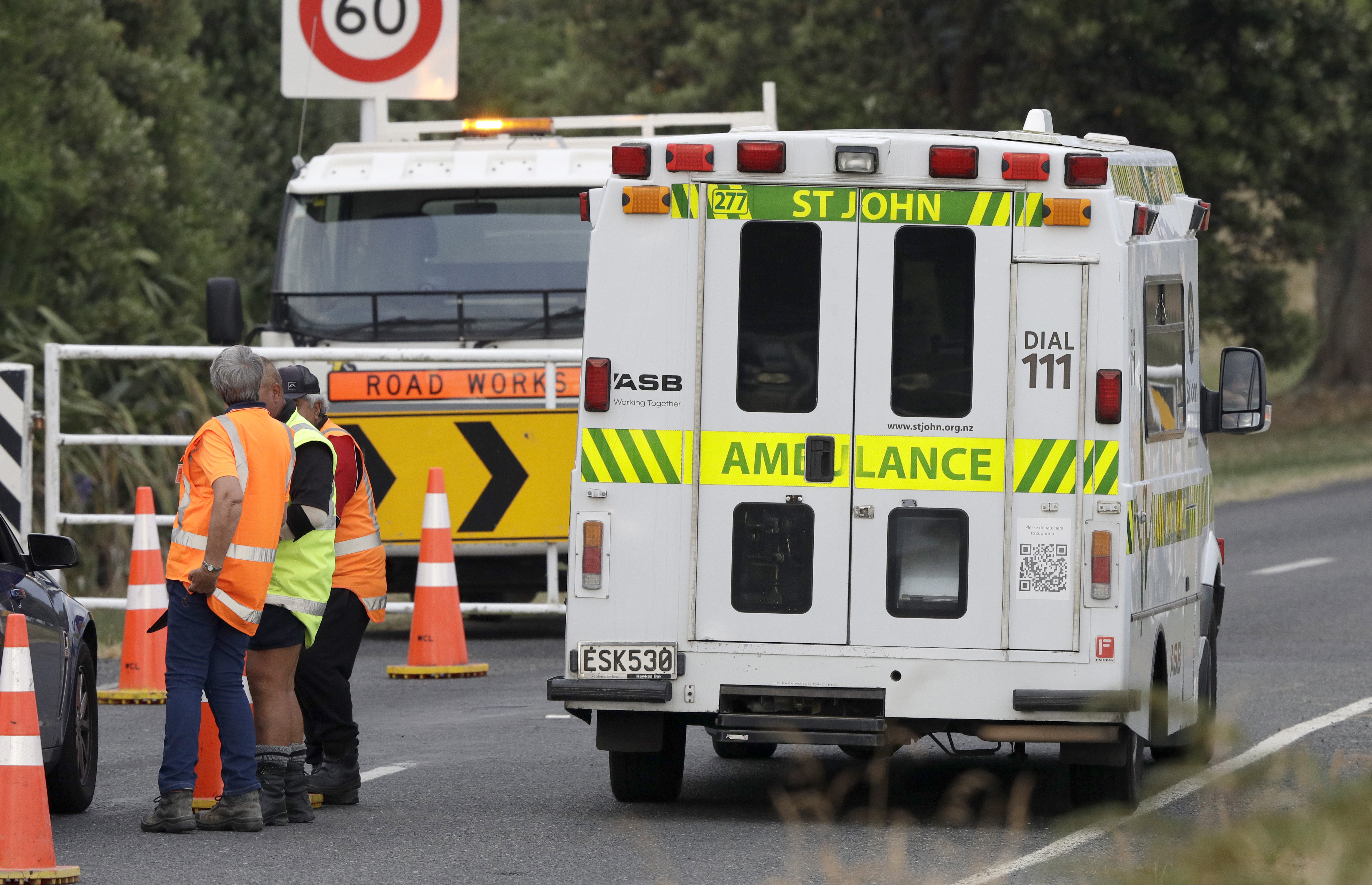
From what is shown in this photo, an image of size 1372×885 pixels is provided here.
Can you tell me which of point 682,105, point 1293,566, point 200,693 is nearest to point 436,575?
point 200,693

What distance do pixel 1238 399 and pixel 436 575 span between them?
4689 mm

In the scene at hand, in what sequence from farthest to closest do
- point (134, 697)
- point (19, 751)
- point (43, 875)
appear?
point (134, 697) < point (19, 751) < point (43, 875)

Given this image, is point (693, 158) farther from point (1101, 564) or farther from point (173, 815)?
point (173, 815)

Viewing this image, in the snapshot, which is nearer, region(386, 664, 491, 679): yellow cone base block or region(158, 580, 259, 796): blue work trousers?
region(158, 580, 259, 796): blue work trousers

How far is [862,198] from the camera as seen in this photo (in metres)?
8.16

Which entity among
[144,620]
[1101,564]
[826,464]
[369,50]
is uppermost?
[369,50]

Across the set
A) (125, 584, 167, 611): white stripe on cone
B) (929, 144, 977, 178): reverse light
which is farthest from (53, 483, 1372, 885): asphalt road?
(929, 144, 977, 178): reverse light

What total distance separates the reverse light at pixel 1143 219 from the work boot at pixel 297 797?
139 inches

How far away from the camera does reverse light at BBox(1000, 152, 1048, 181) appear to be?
798 centimetres

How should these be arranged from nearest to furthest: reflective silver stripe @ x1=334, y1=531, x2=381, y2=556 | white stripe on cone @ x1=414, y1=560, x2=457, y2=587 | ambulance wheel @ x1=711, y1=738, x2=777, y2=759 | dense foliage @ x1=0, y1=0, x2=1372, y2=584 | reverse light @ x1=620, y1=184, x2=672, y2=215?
reverse light @ x1=620, y1=184, x2=672, y2=215
reflective silver stripe @ x1=334, y1=531, x2=381, y2=556
ambulance wheel @ x1=711, y1=738, x2=777, y2=759
white stripe on cone @ x1=414, y1=560, x2=457, y2=587
dense foliage @ x1=0, y1=0, x2=1372, y2=584

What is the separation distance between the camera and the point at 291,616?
320 inches

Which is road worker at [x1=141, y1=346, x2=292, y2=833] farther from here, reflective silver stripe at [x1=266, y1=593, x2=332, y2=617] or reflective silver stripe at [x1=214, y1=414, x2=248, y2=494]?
reflective silver stripe at [x1=266, y1=593, x2=332, y2=617]

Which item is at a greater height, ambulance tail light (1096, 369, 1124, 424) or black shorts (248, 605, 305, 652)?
ambulance tail light (1096, 369, 1124, 424)

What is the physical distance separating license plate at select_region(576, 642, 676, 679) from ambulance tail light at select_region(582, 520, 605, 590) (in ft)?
0.71
